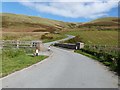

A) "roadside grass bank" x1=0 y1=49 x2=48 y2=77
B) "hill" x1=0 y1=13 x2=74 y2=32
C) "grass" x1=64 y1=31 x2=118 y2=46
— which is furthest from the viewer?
"hill" x1=0 y1=13 x2=74 y2=32

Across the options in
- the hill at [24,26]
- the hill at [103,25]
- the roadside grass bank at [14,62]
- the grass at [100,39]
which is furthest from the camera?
the hill at [24,26]

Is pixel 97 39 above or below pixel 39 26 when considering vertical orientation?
below

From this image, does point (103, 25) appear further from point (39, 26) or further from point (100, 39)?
point (100, 39)

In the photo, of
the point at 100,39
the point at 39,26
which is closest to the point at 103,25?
the point at 39,26

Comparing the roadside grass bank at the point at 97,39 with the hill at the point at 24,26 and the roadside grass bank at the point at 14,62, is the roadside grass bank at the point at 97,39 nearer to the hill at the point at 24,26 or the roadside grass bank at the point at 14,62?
the hill at the point at 24,26

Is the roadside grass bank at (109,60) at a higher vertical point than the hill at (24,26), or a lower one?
lower

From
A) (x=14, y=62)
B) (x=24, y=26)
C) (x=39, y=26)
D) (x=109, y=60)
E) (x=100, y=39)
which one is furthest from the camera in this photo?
(x=39, y=26)

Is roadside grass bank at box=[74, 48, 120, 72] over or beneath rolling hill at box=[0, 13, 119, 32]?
beneath

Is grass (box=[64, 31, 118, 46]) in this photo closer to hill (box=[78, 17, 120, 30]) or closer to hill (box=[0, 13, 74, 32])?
hill (box=[78, 17, 120, 30])

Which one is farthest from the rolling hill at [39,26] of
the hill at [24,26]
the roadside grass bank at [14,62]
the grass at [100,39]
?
the roadside grass bank at [14,62]

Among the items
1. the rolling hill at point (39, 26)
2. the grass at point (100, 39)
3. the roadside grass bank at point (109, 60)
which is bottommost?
the roadside grass bank at point (109, 60)

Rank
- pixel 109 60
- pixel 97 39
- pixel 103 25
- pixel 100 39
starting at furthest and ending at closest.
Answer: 1. pixel 103 25
2. pixel 100 39
3. pixel 97 39
4. pixel 109 60

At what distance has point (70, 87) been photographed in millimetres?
11000

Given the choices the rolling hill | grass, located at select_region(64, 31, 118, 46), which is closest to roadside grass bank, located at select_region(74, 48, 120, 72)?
grass, located at select_region(64, 31, 118, 46)
